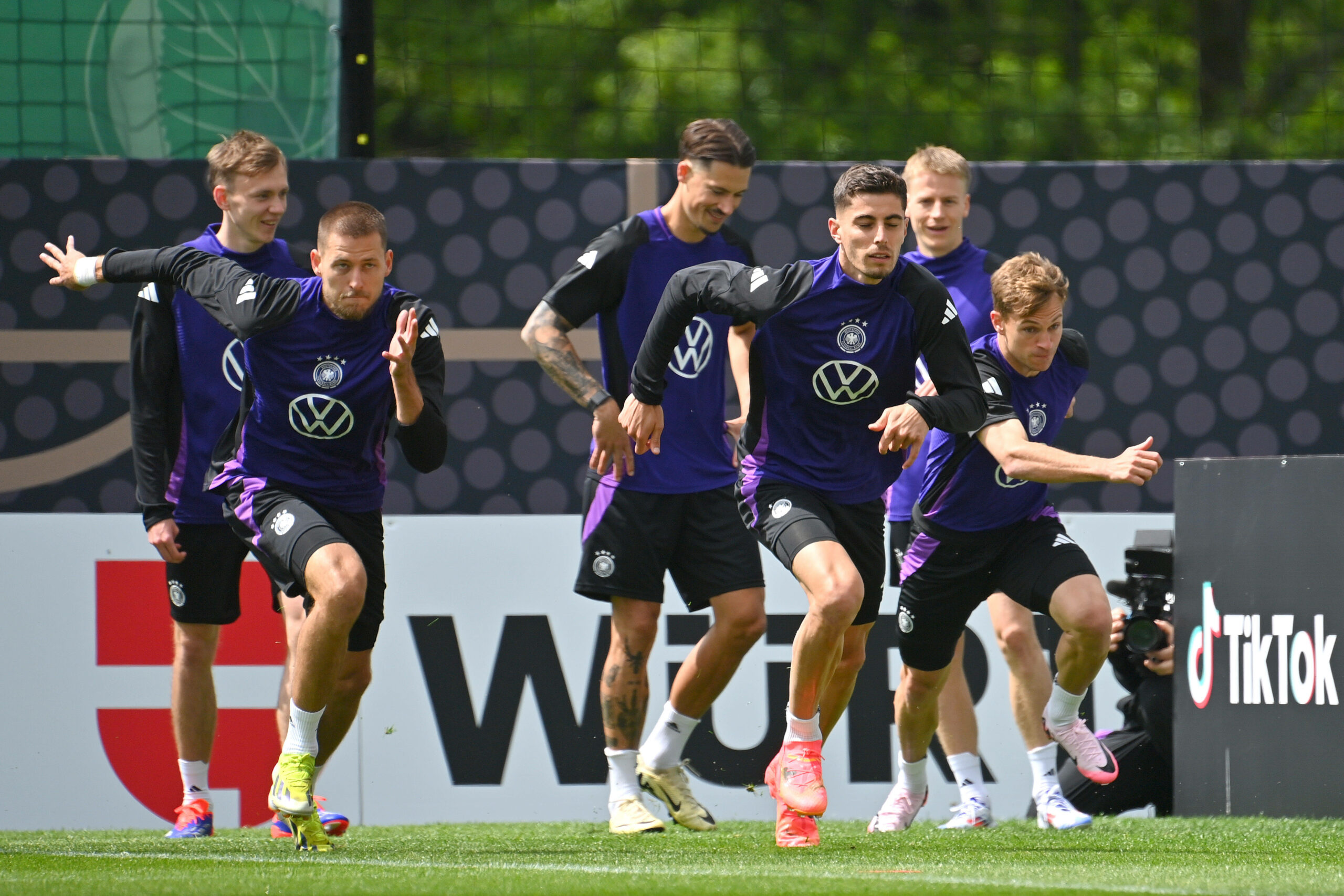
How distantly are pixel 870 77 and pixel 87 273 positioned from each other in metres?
5.81

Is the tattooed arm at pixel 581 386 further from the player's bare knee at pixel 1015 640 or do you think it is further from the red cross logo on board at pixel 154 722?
the red cross logo on board at pixel 154 722

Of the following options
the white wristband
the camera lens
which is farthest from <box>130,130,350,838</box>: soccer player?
the camera lens

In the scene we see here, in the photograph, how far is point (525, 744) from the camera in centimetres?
685

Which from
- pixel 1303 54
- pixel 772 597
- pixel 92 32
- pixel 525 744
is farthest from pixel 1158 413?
pixel 92 32

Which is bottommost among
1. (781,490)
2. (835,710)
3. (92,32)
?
(835,710)

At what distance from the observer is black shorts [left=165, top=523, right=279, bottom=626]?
5.74 meters

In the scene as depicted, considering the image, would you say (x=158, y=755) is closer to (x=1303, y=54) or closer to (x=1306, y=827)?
(x=1306, y=827)

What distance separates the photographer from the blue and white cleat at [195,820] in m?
5.70

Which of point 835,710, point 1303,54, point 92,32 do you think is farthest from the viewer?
point 1303,54

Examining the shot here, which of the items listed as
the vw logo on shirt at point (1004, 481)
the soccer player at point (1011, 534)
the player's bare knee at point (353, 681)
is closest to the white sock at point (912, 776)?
the soccer player at point (1011, 534)

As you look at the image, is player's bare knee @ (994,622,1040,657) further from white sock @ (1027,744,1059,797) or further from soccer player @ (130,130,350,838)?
soccer player @ (130,130,350,838)

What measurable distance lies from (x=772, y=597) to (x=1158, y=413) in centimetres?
190

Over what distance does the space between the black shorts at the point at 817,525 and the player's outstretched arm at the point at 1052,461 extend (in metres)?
0.42

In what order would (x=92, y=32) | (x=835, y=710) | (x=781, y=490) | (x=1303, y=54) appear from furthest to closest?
1. (x=1303, y=54)
2. (x=92, y=32)
3. (x=835, y=710)
4. (x=781, y=490)
